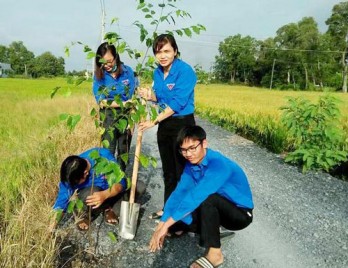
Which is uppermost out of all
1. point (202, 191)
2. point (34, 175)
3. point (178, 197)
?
point (202, 191)

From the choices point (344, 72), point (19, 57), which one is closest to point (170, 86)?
point (344, 72)

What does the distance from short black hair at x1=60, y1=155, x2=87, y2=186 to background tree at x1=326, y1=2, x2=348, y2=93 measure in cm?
5157

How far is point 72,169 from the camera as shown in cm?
287

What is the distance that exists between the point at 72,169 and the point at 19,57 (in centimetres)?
11777

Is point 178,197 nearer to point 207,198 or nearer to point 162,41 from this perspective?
point 207,198

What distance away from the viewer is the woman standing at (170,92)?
2.89 metres

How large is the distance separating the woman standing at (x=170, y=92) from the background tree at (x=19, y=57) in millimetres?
101696

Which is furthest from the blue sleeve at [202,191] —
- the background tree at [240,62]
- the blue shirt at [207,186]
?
the background tree at [240,62]

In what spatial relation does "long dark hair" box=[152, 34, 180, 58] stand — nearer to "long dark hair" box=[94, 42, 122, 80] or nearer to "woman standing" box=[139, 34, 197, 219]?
"woman standing" box=[139, 34, 197, 219]

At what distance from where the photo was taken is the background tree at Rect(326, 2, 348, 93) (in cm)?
4969

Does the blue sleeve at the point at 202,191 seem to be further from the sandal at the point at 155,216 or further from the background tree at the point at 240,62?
the background tree at the point at 240,62

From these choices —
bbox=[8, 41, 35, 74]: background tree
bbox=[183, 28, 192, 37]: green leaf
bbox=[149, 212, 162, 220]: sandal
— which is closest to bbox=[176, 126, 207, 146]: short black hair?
bbox=[183, 28, 192, 37]: green leaf

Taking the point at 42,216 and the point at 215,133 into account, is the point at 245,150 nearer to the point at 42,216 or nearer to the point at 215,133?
the point at 215,133

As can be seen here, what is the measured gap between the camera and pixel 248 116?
34.3ft
